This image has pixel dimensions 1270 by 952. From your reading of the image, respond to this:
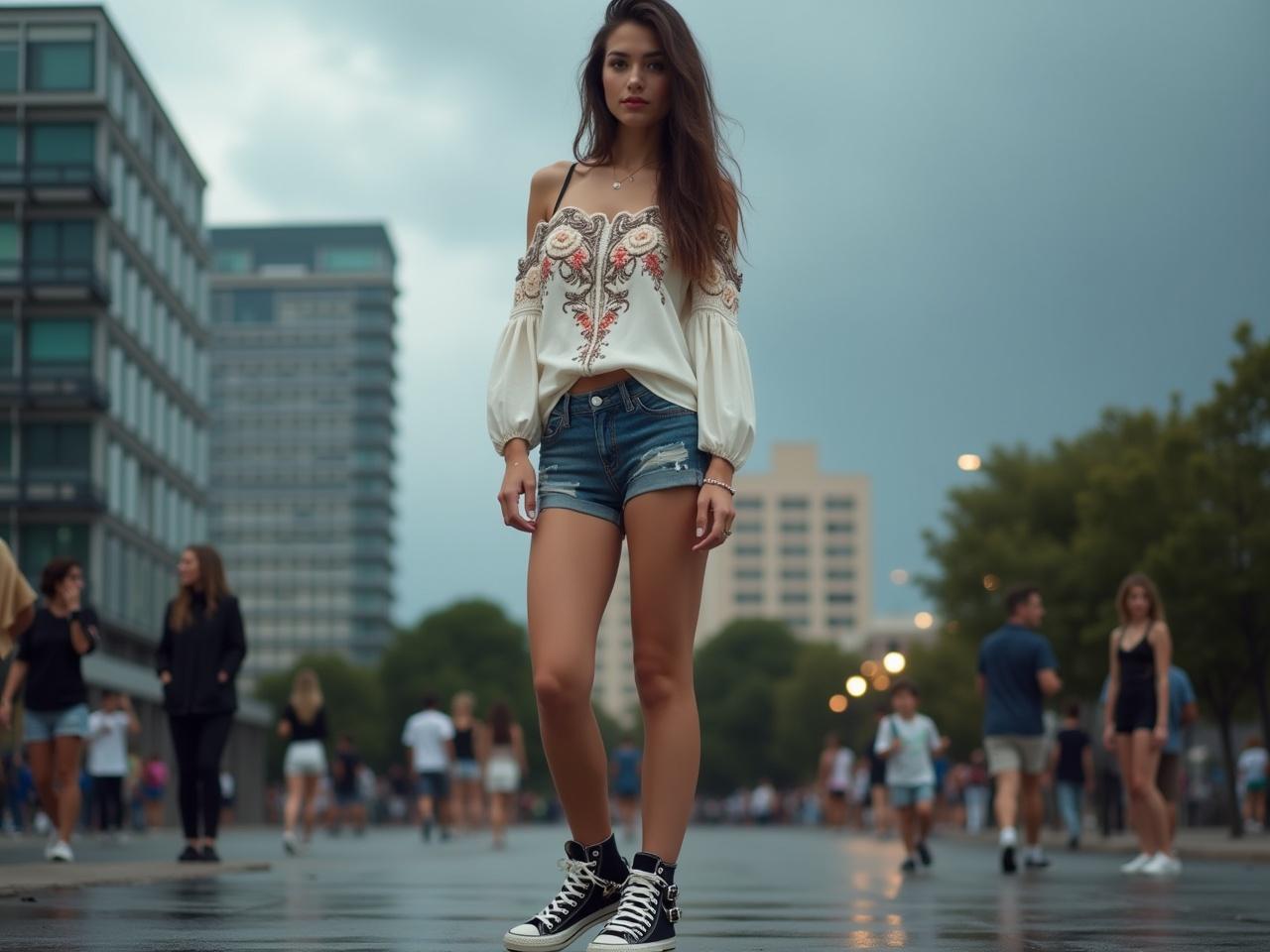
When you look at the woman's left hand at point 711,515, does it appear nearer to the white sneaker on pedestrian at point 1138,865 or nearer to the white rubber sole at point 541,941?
the white rubber sole at point 541,941

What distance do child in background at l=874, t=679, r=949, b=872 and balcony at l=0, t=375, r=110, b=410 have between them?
166ft

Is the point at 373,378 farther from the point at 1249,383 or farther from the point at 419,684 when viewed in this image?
the point at 1249,383

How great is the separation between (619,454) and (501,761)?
69.1 ft

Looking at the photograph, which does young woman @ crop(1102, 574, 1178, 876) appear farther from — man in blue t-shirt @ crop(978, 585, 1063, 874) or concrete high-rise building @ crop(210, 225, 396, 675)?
concrete high-rise building @ crop(210, 225, 396, 675)

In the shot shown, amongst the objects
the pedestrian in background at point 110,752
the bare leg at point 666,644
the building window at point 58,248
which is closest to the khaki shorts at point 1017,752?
the bare leg at point 666,644

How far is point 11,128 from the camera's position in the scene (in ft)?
214

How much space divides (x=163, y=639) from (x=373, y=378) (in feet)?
509

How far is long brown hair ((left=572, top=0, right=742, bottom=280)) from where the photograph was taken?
5.56 m

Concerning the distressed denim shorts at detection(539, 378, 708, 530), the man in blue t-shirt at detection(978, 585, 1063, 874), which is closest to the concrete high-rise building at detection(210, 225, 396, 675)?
the man in blue t-shirt at detection(978, 585, 1063, 874)

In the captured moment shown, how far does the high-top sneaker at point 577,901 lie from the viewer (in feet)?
17.0

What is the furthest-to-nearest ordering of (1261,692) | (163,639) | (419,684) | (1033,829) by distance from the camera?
(419,684) → (1261,692) → (1033,829) → (163,639)

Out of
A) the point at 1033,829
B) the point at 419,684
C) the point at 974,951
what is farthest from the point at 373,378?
the point at 974,951

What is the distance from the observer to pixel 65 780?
13969mm

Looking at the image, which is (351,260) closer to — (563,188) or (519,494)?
(563,188)
